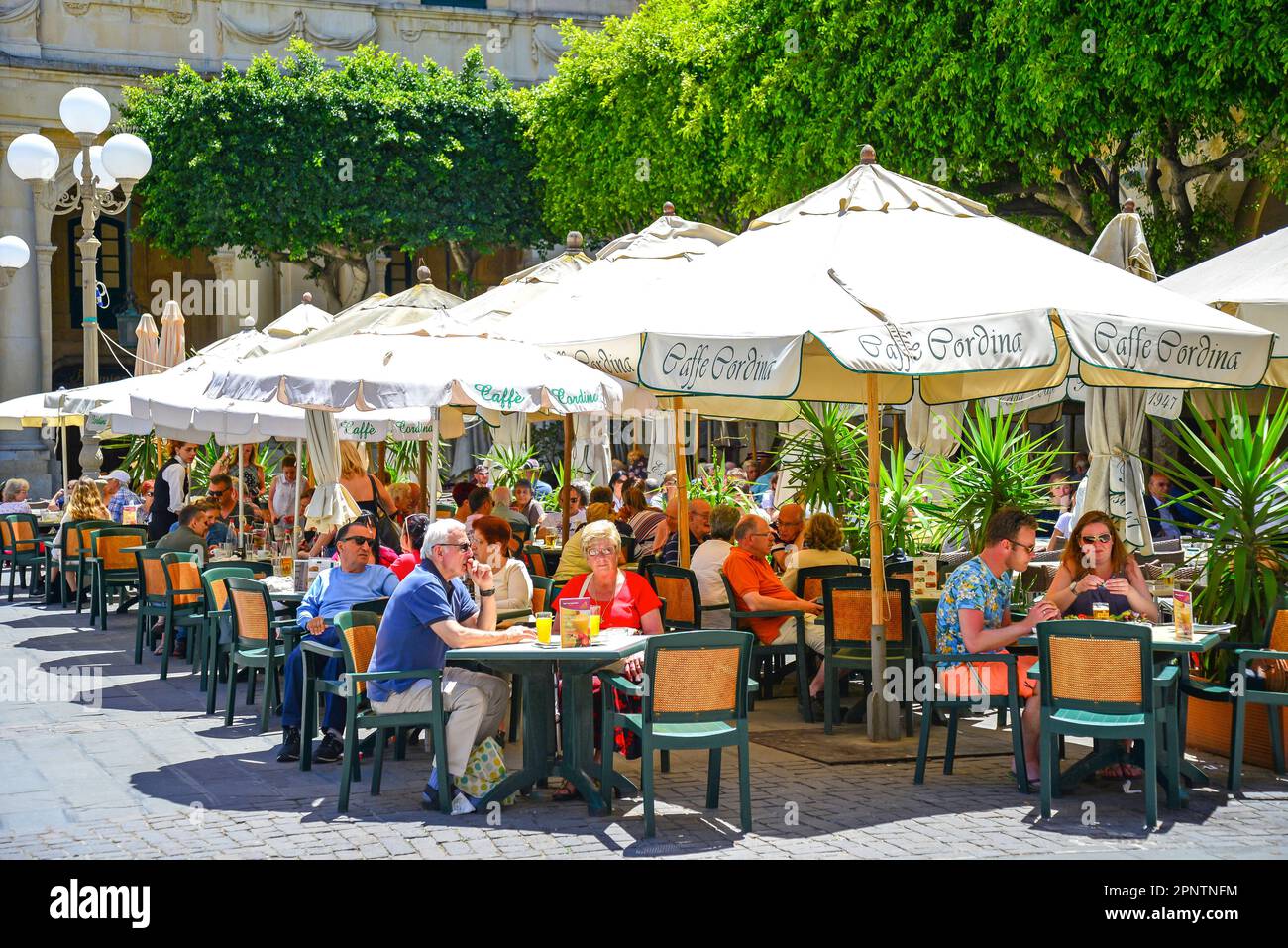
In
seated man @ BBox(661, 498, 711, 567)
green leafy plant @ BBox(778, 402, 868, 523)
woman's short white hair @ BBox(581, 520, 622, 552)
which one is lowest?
seated man @ BBox(661, 498, 711, 567)

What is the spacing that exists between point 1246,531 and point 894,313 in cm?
285

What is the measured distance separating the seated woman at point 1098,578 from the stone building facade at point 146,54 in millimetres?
29422

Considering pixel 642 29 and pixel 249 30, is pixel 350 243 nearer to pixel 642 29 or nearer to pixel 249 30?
pixel 249 30

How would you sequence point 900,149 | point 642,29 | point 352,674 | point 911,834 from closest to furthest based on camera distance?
1. point 911,834
2. point 352,674
3. point 900,149
4. point 642,29

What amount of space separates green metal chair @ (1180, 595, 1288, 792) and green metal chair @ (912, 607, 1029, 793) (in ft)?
3.21

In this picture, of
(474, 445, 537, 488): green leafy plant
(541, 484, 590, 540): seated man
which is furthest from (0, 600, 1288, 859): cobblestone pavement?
(474, 445, 537, 488): green leafy plant

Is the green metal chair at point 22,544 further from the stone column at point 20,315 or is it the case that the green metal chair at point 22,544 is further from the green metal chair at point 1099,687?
the stone column at point 20,315

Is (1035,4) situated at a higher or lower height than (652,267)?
higher

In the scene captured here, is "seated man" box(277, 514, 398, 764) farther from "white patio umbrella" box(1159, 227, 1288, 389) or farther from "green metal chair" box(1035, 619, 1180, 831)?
"white patio umbrella" box(1159, 227, 1288, 389)

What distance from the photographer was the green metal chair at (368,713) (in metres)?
7.56

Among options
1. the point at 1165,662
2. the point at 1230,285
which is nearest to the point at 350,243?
the point at 1230,285

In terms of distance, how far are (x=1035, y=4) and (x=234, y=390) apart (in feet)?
35.3

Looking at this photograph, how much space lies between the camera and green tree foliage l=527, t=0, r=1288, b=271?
1617 centimetres

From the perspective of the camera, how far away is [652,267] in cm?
1165
